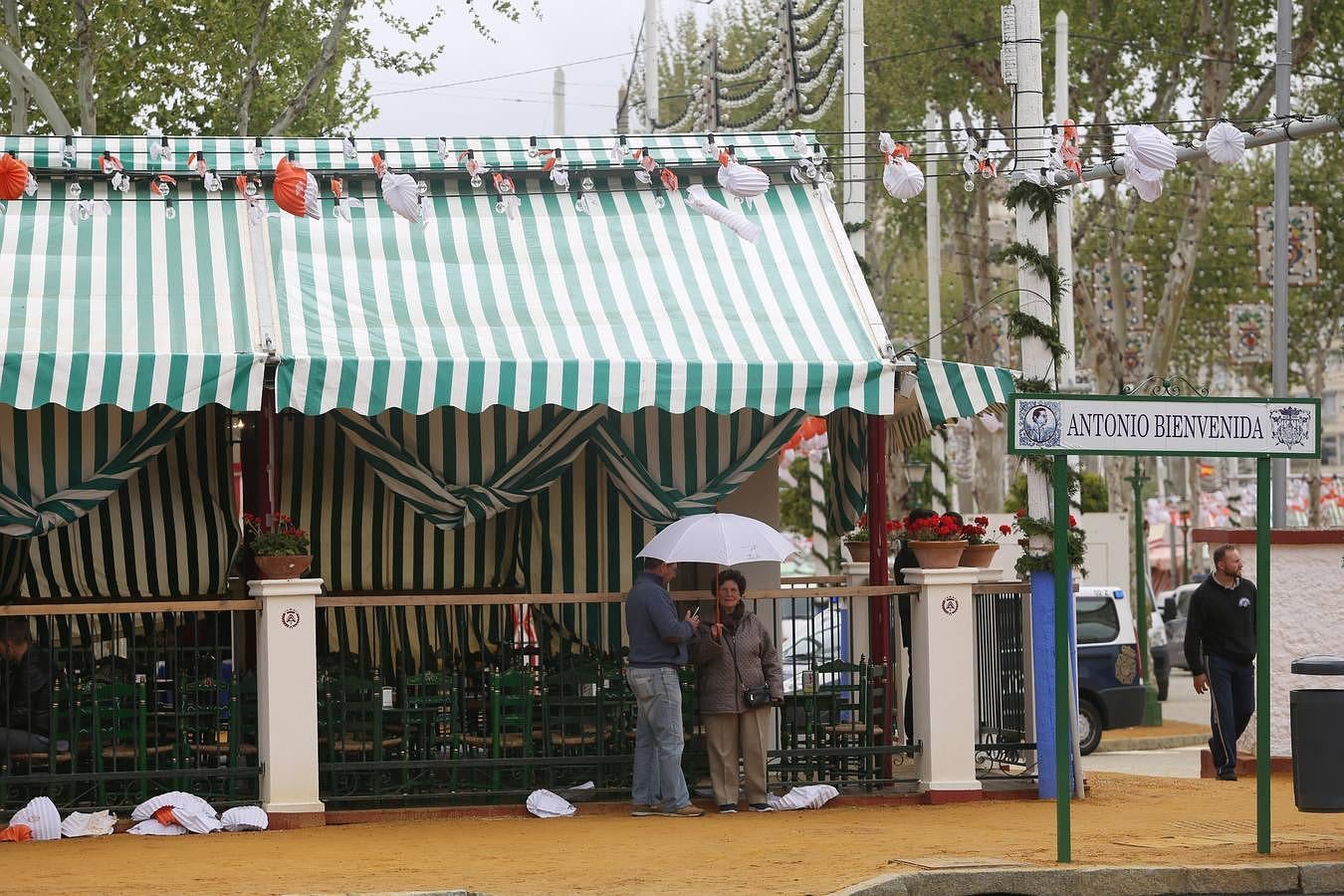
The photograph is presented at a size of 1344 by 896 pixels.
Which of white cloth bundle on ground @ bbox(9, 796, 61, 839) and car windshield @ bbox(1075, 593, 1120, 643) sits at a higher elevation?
car windshield @ bbox(1075, 593, 1120, 643)

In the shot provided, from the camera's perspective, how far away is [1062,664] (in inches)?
417

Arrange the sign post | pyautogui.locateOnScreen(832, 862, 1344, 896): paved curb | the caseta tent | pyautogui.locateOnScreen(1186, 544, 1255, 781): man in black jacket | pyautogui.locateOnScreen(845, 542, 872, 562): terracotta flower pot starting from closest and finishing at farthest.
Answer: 1. pyautogui.locateOnScreen(832, 862, 1344, 896): paved curb
2. the sign post
3. the caseta tent
4. pyautogui.locateOnScreen(1186, 544, 1255, 781): man in black jacket
5. pyautogui.locateOnScreen(845, 542, 872, 562): terracotta flower pot

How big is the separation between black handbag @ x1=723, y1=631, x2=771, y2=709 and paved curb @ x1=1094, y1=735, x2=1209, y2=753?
384 inches

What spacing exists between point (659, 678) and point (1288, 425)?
4.19 metres

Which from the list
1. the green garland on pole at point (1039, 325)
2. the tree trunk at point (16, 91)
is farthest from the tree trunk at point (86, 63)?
the green garland on pole at point (1039, 325)

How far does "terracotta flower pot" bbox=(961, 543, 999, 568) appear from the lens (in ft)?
45.2

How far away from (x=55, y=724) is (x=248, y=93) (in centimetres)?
1212

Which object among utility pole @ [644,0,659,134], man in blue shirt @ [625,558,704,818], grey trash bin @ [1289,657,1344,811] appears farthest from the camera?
utility pole @ [644,0,659,134]

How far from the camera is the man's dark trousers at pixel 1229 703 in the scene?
48.1 feet

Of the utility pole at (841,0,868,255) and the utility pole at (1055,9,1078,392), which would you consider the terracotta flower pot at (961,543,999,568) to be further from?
the utility pole at (1055,9,1078,392)

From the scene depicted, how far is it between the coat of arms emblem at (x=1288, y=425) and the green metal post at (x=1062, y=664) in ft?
3.95

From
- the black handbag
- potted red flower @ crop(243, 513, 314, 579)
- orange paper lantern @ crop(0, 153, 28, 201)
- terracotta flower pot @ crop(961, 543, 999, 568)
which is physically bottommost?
the black handbag

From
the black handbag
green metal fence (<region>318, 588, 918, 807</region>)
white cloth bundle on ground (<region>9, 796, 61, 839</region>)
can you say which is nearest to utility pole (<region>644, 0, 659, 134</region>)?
green metal fence (<region>318, 588, 918, 807</region>)

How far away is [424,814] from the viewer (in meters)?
12.7
